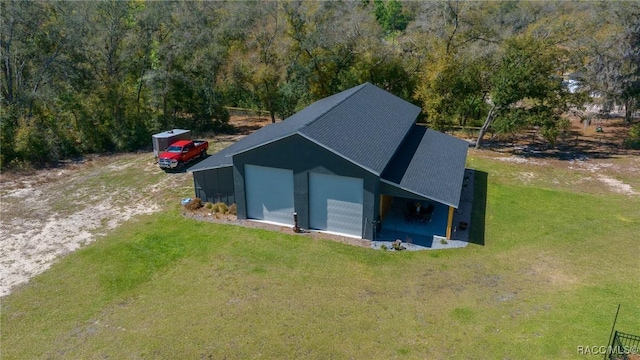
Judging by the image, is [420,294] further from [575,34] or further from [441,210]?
[575,34]

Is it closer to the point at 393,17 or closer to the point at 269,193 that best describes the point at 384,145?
the point at 269,193

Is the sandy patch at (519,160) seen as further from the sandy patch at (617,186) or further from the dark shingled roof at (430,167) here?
the dark shingled roof at (430,167)

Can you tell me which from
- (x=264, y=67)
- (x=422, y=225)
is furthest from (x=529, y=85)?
(x=264, y=67)

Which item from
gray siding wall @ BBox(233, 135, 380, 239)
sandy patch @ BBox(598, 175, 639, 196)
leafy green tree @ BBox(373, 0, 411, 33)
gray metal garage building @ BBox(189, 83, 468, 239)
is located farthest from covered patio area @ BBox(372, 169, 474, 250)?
leafy green tree @ BBox(373, 0, 411, 33)

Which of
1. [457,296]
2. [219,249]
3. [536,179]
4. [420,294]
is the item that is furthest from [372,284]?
[536,179]

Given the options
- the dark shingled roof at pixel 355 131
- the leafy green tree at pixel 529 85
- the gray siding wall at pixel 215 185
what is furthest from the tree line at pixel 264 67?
the gray siding wall at pixel 215 185

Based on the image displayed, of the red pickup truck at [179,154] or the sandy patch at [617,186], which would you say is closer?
the sandy patch at [617,186]
